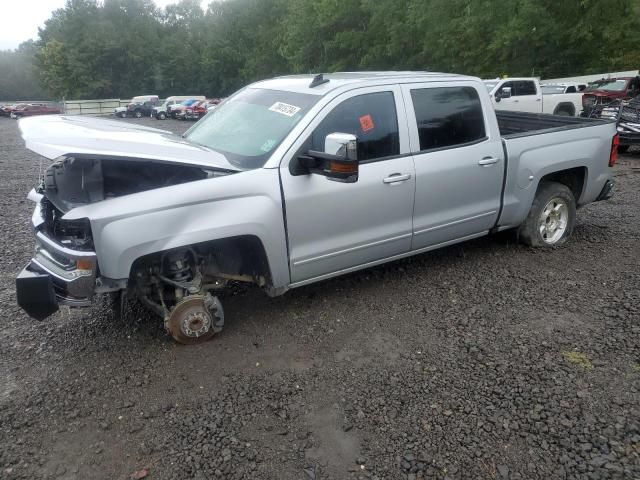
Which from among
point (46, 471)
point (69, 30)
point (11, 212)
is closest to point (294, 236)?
point (46, 471)

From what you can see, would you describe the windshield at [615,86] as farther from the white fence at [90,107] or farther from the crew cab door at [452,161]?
the white fence at [90,107]

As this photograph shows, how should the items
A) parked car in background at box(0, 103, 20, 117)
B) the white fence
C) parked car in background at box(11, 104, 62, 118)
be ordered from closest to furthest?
parked car in background at box(11, 104, 62, 118) < parked car in background at box(0, 103, 20, 117) < the white fence

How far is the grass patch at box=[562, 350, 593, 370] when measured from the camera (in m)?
3.44

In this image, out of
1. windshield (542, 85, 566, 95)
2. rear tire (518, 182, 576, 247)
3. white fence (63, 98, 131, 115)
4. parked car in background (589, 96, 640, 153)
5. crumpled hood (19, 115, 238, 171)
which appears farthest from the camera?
white fence (63, 98, 131, 115)

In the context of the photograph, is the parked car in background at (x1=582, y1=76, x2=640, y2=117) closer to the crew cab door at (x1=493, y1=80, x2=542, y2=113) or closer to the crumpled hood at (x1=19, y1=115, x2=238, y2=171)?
the crew cab door at (x1=493, y1=80, x2=542, y2=113)

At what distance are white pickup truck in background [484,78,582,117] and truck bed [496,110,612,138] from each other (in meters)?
8.98

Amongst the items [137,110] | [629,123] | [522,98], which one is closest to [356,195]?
[629,123]

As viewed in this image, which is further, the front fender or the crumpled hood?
the front fender

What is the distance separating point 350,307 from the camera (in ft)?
14.2

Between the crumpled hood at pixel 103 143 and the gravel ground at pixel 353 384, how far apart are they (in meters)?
1.36

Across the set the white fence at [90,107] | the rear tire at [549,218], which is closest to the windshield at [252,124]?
the rear tire at [549,218]

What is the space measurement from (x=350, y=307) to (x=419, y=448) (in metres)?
1.68

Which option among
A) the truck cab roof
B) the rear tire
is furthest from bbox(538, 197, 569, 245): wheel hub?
the truck cab roof

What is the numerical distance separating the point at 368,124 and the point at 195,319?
196 cm
